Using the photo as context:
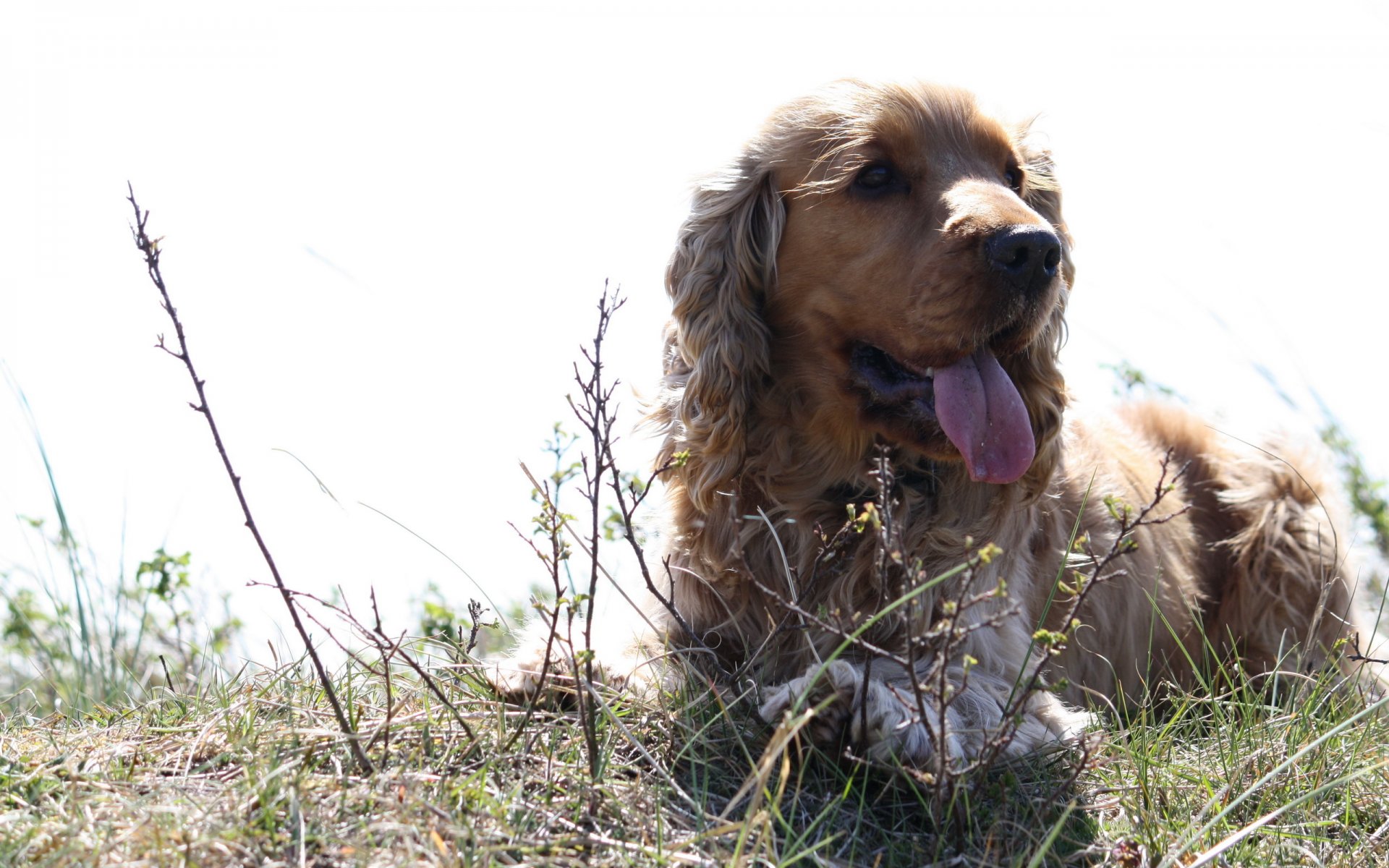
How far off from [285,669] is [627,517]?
84cm

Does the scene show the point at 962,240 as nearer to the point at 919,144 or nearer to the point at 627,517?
the point at 919,144

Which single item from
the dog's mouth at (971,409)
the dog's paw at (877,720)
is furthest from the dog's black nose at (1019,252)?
the dog's paw at (877,720)

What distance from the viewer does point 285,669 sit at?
250 centimetres

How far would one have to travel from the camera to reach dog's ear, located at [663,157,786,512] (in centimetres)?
292

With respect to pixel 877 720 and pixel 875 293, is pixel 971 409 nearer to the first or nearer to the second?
pixel 875 293

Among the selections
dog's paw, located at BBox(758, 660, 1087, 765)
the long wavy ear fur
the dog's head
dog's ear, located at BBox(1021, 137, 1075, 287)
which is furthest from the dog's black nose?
dog's paw, located at BBox(758, 660, 1087, 765)

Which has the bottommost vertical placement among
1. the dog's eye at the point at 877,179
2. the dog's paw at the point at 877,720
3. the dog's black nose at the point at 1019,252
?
the dog's paw at the point at 877,720

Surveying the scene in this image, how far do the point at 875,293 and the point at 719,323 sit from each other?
433mm

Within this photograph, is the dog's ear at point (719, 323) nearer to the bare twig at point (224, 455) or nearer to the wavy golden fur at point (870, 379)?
the wavy golden fur at point (870, 379)

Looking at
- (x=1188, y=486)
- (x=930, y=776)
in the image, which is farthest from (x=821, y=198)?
(x=1188, y=486)

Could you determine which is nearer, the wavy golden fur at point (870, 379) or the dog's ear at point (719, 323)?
the wavy golden fur at point (870, 379)

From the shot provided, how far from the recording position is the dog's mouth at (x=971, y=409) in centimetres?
267

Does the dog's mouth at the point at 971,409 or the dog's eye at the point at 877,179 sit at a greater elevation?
the dog's eye at the point at 877,179

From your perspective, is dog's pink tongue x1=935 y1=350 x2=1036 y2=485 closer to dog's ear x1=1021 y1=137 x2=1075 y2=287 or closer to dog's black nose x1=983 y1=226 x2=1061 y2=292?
dog's black nose x1=983 y1=226 x2=1061 y2=292
